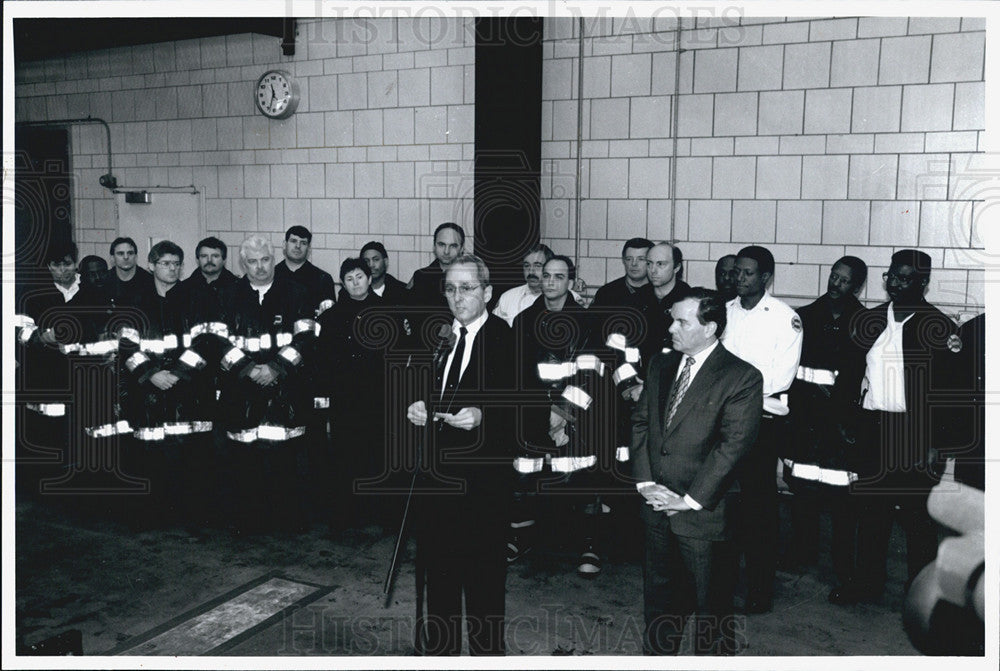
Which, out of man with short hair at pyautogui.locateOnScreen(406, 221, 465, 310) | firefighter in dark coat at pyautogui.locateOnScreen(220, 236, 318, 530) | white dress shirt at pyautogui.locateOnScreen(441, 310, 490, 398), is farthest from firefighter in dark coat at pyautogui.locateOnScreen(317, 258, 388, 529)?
white dress shirt at pyautogui.locateOnScreen(441, 310, 490, 398)

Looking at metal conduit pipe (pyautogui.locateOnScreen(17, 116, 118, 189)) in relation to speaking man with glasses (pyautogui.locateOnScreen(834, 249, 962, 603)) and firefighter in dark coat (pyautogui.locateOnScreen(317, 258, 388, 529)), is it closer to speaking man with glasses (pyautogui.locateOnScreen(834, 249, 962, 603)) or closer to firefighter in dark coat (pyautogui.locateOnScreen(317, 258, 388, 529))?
firefighter in dark coat (pyautogui.locateOnScreen(317, 258, 388, 529))

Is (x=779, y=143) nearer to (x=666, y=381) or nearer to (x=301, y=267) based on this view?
(x=666, y=381)

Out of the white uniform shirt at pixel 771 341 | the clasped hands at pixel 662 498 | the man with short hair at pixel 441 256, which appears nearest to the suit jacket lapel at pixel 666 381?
the clasped hands at pixel 662 498

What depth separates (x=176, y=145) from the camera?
8930mm

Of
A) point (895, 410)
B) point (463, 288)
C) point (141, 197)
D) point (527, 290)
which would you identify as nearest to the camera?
point (463, 288)

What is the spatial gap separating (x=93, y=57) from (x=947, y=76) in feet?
28.1

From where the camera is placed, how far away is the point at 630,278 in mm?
5078

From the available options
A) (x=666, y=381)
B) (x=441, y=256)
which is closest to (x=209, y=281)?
(x=441, y=256)

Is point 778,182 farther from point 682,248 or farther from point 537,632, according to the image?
point 537,632

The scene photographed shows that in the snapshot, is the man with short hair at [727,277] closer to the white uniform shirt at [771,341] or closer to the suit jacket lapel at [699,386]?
the white uniform shirt at [771,341]

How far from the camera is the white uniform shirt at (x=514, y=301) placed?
5562 millimetres

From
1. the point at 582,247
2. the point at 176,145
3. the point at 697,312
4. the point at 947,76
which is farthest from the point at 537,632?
the point at 176,145

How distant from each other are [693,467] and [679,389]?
1.01ft

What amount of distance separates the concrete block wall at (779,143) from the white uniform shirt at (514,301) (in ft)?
3.92
